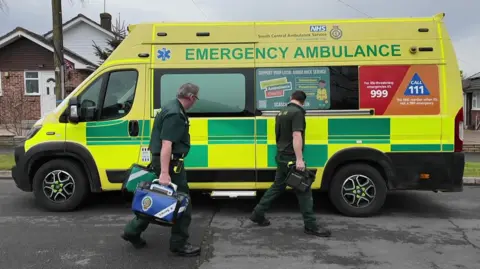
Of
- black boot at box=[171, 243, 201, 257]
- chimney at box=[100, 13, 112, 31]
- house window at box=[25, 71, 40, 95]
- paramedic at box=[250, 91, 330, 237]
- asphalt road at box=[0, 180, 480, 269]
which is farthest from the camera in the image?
chimney at box=[100, 13, 112, 31]

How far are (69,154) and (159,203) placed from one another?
2.43m

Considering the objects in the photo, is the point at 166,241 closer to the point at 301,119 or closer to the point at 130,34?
the point at 301,119

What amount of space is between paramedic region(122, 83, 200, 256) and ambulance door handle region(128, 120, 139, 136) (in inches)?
63.8

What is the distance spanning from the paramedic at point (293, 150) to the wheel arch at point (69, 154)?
2317 millimetres

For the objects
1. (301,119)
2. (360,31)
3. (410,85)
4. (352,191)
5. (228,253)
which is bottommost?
(228,253)

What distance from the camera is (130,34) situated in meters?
6.04

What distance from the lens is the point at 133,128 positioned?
596 cm

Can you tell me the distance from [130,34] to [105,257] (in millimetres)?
3014

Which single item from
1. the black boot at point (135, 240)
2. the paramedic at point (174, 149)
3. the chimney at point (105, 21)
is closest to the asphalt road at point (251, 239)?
the black boot at point (135, 240)

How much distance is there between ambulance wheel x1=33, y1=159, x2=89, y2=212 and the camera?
20.0 ft

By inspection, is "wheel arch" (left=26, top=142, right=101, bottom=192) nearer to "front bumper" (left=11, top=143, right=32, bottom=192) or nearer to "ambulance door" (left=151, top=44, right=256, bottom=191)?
"front bumper" (left=11, top=143, right=32, bottom=192)

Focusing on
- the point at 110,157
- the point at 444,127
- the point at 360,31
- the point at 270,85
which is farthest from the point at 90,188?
the point at 444,127

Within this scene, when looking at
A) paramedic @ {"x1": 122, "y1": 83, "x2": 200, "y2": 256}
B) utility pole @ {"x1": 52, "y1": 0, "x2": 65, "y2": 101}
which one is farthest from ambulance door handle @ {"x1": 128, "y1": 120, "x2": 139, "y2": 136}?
utility pole @ {"x1": 52, "y1": 0, "x2": 65, "y2": 101}

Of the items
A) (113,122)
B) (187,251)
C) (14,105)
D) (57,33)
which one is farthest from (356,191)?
(14,105)
